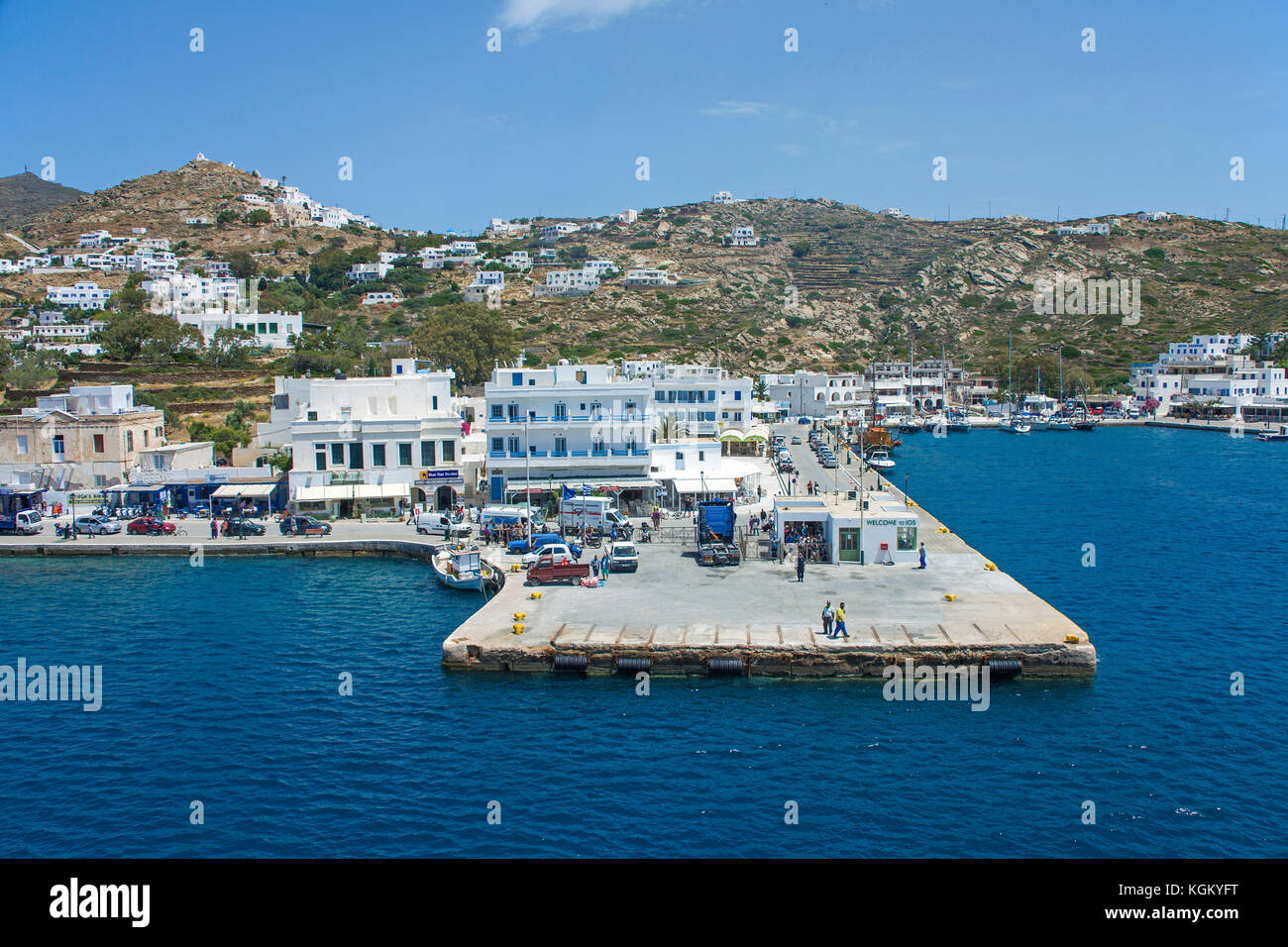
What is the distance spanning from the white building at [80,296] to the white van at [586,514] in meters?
131

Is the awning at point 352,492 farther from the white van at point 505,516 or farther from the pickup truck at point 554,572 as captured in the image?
the pickup truck at point 554,572

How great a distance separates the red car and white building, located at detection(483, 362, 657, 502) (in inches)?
662

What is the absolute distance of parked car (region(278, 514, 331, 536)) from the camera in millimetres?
47219

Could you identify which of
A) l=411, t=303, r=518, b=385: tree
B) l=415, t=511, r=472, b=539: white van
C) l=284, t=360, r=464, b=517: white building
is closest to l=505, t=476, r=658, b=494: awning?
l=415, t=511, r=472, b=539: white van

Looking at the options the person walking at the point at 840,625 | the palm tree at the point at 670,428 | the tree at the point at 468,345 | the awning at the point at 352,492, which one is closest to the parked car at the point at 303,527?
the awning at the point at 352,492

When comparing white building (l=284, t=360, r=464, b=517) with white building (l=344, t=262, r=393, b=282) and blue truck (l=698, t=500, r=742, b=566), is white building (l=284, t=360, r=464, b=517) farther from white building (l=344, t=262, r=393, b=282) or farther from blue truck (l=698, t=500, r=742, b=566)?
white building (l=344, t=262, r=393, b=282)

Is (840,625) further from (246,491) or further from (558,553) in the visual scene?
(246,491)

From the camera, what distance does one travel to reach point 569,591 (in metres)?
34.2

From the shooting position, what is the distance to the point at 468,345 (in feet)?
306

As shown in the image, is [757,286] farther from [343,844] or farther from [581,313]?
[343,844]

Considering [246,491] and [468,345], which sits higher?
[468,345]

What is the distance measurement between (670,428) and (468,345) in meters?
36.8

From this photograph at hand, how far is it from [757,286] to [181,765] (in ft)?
571

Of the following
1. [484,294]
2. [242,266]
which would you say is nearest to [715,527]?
[484,294]
